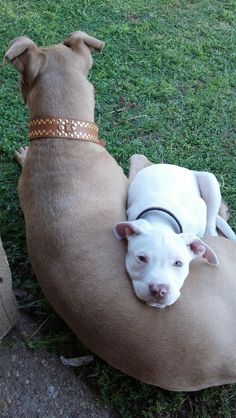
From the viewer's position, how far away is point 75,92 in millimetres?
3658

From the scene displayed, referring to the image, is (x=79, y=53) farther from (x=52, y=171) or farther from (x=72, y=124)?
(x=52, y=171)

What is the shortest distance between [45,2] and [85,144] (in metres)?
2.56

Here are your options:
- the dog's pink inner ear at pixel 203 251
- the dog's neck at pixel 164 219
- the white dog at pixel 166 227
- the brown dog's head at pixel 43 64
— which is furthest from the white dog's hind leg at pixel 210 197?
the brown dog's head at pixel 43 64

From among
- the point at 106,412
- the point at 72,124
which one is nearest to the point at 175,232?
the point at 72,124

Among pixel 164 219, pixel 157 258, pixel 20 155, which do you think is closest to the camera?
pixel 157 258

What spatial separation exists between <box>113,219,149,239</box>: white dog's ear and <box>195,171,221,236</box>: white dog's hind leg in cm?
77

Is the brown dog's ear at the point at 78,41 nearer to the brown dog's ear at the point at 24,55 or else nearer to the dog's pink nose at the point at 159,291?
the brown dog's ear at the point at 24,55

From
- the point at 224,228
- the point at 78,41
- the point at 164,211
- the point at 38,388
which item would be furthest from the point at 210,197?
the point at 38,388

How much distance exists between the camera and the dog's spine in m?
3.91

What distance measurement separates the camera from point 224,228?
3.95 meters

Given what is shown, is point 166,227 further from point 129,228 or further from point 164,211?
point 129,228

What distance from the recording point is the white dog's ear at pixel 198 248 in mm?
3256

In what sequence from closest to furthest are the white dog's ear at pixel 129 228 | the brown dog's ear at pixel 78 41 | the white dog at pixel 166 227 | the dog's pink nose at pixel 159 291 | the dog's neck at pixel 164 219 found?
the dog's pink nose at pixel 159 291
the white dog at pixel 166 227
the white dog's ear at pixel 129 228
the dog's neck at pixel 164 219
the brown dog's ear at pixel 78 41

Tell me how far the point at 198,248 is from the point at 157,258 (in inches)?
13.0
